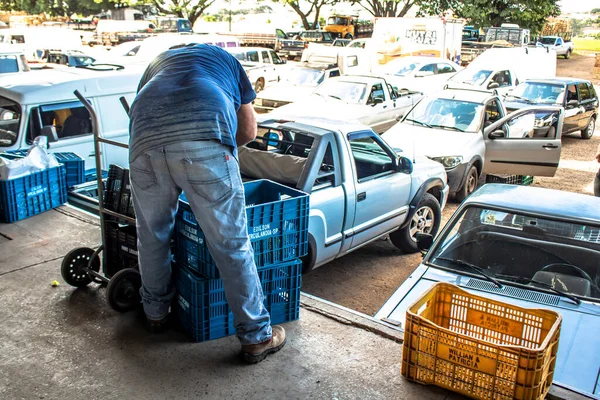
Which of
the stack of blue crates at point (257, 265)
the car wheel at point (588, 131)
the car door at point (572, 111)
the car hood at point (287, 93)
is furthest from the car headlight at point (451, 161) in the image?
the car wheel at point (588, 131)

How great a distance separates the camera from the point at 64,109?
824 cm

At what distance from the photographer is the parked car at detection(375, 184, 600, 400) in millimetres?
4145

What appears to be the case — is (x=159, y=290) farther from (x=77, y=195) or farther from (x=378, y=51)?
(x=378, y=51)

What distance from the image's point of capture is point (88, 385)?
332 cm

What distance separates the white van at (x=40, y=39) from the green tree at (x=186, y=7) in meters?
19.8

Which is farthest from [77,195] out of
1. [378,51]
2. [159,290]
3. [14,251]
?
[378,51]

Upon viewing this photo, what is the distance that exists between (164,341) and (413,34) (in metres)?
22.4

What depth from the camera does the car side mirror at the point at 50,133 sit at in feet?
24.8

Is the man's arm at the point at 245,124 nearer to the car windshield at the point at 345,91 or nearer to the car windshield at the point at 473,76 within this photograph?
the car windshield at the point at 345,91

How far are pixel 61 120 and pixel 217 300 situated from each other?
5631 millimetres

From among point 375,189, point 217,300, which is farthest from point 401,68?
point 217,300

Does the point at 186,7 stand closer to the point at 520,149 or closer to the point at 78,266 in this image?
the point at 520,149

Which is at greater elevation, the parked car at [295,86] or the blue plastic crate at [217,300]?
the parked car at [295,86]

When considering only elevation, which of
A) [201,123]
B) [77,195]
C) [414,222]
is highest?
[201,123]
